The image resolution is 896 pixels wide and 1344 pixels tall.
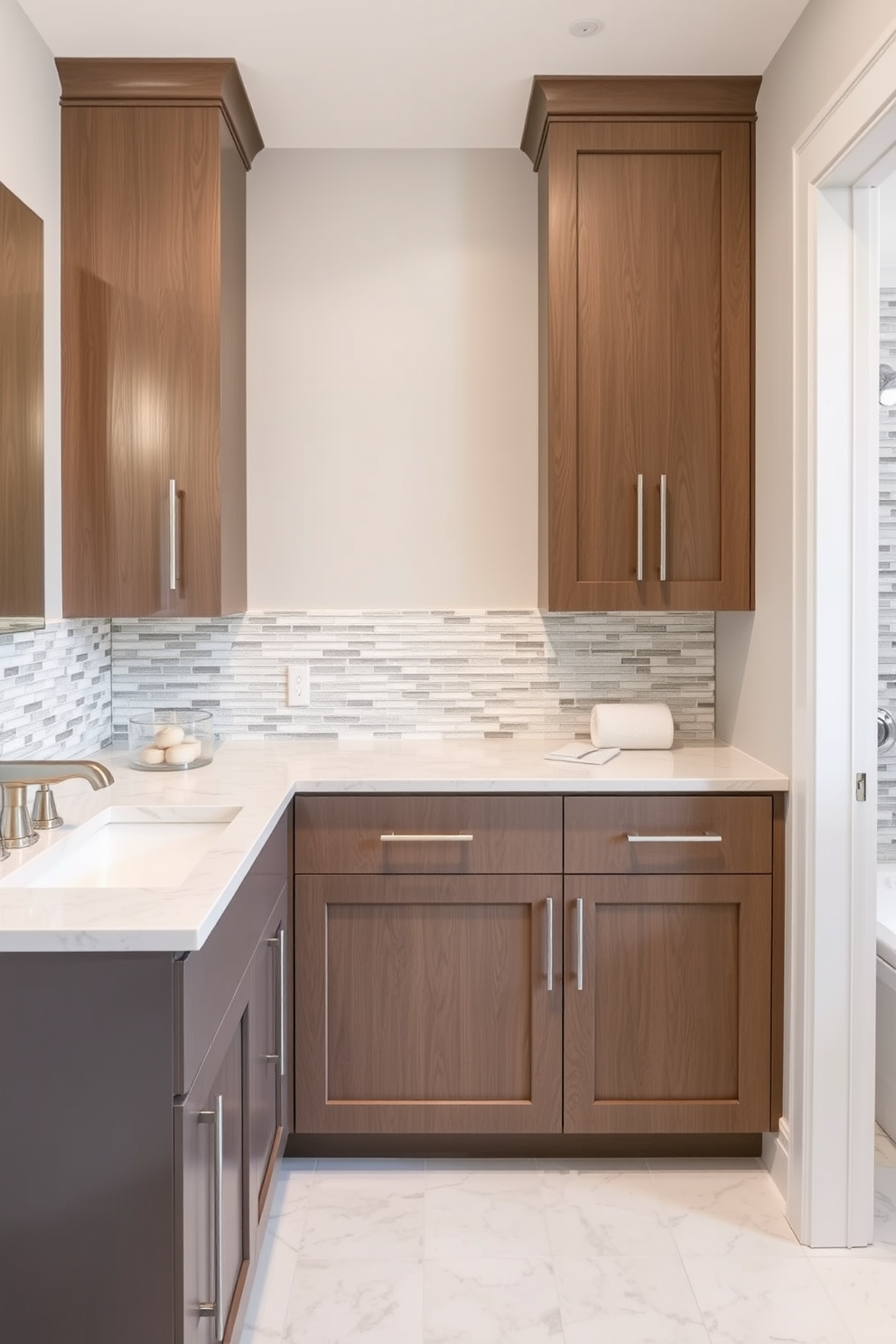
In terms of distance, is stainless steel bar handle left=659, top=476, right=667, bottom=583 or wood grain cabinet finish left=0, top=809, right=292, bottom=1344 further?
stainless steel bar handle left=659, top=476, right=667, bottom=583

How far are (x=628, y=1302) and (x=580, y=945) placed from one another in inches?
26.6

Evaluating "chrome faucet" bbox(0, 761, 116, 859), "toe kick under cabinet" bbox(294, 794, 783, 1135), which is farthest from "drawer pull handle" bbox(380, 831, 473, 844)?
"chrome faucet" bbox(0, 761, 116, 859)

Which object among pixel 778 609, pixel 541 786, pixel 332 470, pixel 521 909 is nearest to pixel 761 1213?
pixel 521 909

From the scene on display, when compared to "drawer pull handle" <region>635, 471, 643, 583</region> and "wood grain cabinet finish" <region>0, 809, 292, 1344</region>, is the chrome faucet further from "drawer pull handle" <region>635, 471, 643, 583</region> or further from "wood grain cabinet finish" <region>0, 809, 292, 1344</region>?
"drawer pull handle" <region>635, 471, 643, 583</region>

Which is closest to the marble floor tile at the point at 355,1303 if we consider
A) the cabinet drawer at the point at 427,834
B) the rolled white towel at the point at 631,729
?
the cabinet drawer at the point at 427,834

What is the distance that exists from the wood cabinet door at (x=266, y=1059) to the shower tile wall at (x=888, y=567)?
1894mm

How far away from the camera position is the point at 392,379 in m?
2.77

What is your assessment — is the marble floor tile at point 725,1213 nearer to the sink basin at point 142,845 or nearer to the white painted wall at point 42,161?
the sink basin at point 142,845

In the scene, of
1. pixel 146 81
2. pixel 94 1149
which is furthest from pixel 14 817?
pixel 146 81

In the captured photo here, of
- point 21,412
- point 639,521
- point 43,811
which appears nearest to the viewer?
point 43,811

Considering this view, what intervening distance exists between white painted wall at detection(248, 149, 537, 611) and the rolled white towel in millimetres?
423

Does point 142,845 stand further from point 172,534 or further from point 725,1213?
point 725,1213

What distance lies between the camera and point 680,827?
2.26 metres

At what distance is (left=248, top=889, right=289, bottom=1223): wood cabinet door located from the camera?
177 centimetres
